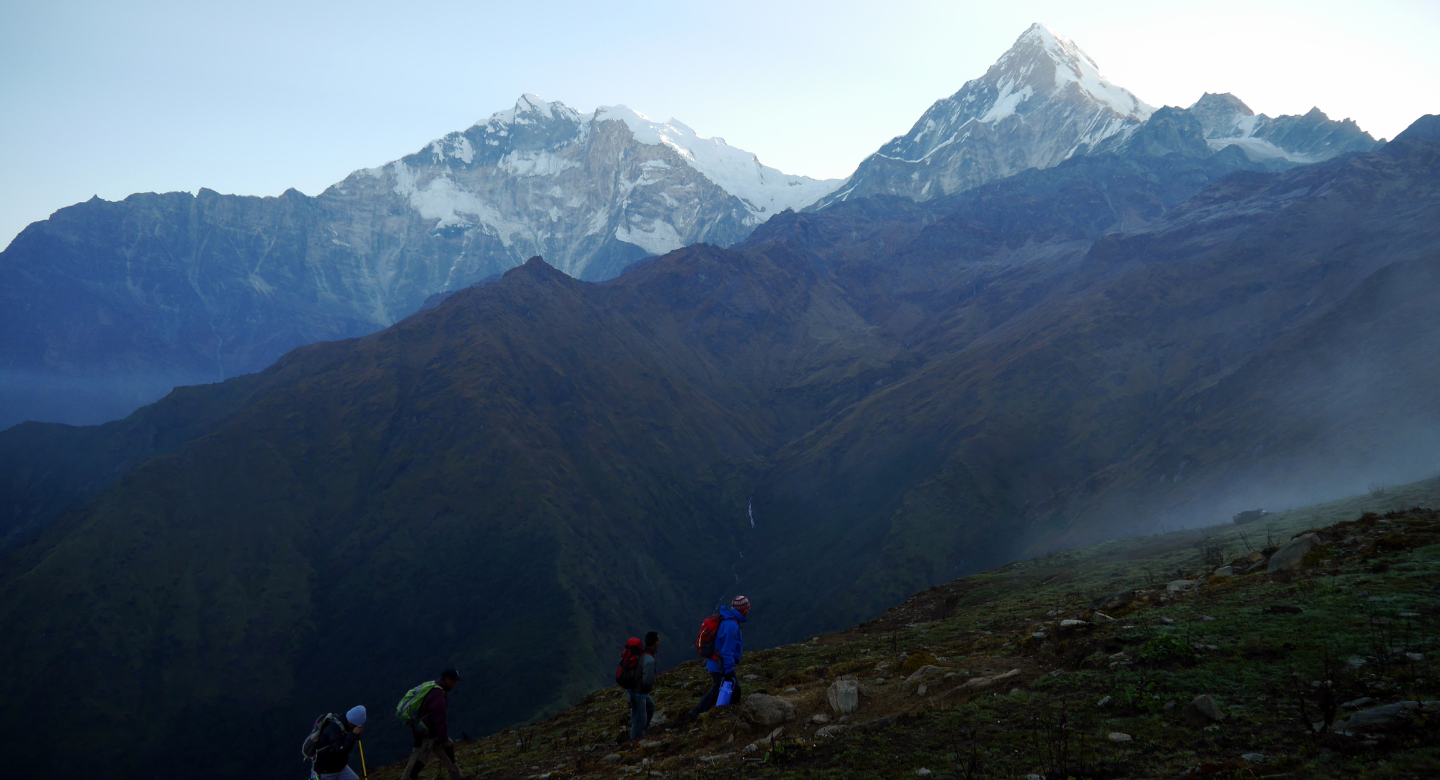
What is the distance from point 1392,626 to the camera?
14086 millimetres

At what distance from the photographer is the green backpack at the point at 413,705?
59.8 feet

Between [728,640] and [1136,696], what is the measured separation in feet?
31.1

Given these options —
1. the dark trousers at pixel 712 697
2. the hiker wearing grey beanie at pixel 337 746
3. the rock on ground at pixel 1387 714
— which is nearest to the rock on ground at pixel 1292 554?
the rock on ground at pixel 1387 714

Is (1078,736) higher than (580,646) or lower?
higher

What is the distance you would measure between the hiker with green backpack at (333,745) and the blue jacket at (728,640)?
856 centimetres

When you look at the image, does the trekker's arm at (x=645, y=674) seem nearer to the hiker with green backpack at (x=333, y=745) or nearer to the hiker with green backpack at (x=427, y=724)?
the hiker with green backpack at (x=427, y=724)

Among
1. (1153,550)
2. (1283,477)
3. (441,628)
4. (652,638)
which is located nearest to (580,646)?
(441,628)

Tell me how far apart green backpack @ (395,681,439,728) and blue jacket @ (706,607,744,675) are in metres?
7.03

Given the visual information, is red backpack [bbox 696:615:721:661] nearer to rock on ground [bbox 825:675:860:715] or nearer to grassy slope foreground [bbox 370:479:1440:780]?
grassy slope foreground [bbox 370:479:1440:780]

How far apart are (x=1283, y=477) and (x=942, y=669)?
121 m

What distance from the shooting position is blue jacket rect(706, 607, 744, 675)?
Answer: 64.2ft

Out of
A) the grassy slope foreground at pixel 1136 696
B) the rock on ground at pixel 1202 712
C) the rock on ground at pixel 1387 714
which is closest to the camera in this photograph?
the rock on ground at pixel 1387 714

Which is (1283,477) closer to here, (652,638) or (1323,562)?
(1323,562)

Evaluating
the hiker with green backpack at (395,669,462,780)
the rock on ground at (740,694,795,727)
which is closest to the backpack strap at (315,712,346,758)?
the hiker with green backpack at (395,669,462,780)
